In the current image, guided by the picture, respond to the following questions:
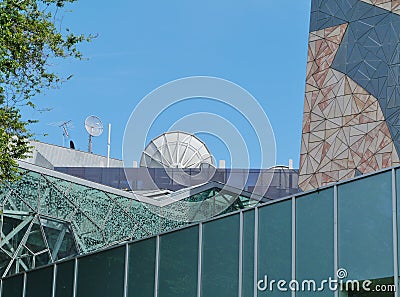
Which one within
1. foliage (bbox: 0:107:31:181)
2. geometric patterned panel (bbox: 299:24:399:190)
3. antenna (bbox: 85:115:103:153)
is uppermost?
antenna (bbox: 85:115:103:153)

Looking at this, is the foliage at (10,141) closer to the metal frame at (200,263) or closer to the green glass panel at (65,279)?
the green glass panel at (65,279)

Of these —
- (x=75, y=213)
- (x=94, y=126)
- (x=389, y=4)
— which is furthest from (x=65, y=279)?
(x=94, y=126)

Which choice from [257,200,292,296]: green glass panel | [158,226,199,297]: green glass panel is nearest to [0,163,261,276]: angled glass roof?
[158,226,199,297]: green glass panel

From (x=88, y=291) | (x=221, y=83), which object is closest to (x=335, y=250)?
(x=88, y=291)

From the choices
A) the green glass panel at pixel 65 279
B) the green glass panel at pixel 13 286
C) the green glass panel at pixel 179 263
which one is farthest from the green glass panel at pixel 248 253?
the green glass panel at pixel 13 286

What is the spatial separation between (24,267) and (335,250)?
19034mm

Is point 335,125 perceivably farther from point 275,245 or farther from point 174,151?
point 174,151

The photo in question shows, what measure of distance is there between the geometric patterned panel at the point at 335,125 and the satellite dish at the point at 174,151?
58.2ft

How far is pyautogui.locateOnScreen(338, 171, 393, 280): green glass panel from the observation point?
14.1m

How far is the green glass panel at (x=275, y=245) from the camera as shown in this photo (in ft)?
51.8

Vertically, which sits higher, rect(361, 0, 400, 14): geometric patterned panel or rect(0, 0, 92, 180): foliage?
rect(361, 0, 400, 14): geometric patterned panel

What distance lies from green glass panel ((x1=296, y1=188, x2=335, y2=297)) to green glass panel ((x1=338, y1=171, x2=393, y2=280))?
0.25m

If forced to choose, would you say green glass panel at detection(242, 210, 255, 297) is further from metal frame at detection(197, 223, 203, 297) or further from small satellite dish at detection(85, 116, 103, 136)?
small satellite dish at detection(85, 116, 103, 136)

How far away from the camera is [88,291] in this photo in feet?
69.1
